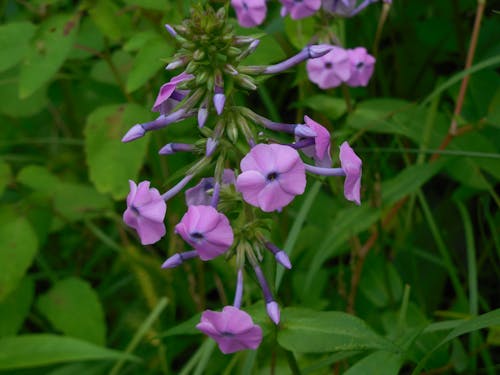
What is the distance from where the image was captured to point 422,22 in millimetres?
2760

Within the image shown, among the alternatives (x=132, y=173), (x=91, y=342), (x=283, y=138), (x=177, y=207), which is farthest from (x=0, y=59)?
(x=283, y=138)

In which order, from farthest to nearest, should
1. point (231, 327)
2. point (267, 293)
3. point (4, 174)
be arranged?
point (4, 174), point (267, 293), point (231, 327)

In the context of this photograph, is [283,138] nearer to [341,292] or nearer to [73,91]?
[341,292]

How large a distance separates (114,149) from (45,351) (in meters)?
0.64

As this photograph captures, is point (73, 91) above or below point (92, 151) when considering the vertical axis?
below

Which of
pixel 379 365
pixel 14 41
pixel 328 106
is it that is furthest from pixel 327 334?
pixel 14 41

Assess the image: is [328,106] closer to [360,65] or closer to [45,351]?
[360,65]

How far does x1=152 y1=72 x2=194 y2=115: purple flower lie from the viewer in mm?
1235

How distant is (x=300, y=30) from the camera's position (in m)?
2.18

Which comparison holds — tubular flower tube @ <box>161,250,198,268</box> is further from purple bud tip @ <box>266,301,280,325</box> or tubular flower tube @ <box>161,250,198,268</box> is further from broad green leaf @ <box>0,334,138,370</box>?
broad green leaf @ <box>0,334,138,370</box>

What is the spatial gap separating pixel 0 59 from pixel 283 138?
1.13 m

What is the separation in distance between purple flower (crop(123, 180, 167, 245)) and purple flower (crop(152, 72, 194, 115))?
16 centimetres

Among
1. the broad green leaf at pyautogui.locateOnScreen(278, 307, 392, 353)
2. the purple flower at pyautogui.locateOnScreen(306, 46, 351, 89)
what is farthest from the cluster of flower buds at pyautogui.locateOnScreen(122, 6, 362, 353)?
the purple flower at pyautogui.locateOnScreen(306, 46, 351, 89)

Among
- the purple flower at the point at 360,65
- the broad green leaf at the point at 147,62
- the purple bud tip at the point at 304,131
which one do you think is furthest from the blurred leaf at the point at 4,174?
the purple bud tip at the point at 304,131
